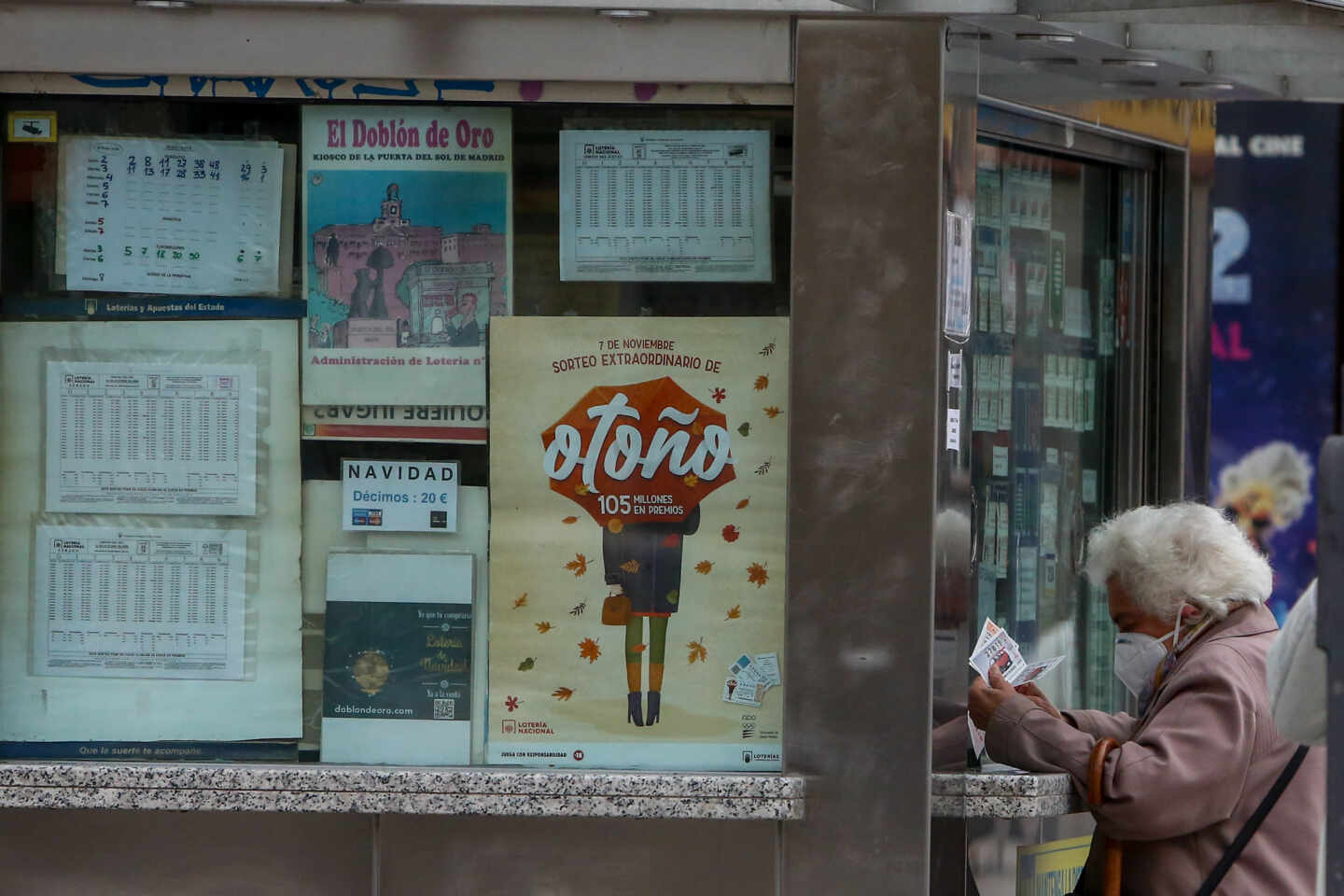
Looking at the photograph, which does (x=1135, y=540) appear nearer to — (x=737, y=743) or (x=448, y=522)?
(x=737, y=743)

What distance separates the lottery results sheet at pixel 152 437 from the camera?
3920mm

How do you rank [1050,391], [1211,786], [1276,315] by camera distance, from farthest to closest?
[1276,315] < [1050,391] < [1211,786]

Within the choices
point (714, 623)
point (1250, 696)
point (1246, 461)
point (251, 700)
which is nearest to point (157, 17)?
point (251, 700)

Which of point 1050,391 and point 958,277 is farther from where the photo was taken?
point 1050,391

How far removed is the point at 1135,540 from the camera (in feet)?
13.2

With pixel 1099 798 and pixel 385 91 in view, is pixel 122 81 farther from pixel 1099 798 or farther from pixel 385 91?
pixel 1099 798

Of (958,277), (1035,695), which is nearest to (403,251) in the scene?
(958,277)

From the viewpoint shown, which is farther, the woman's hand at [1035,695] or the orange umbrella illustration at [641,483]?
the woman's hand at [1035,695]

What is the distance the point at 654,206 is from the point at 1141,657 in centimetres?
166

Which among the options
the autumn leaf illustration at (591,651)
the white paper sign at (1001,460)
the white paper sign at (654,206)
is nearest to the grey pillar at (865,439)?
the white paper sign at (654,206)

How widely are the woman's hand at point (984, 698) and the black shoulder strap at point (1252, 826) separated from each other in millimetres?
636

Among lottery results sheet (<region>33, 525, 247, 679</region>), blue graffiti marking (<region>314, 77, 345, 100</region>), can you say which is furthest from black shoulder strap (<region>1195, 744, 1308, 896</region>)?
blue graffiti marking (<region>314, 77, 345, 100</region>)

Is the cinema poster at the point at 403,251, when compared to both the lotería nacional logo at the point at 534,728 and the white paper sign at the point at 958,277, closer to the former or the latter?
the lotería nacional logo at the point at 534,728

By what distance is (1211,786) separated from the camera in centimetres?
358
